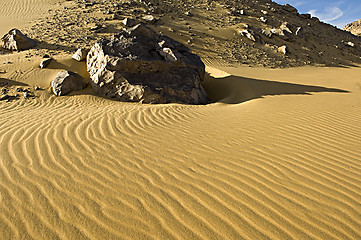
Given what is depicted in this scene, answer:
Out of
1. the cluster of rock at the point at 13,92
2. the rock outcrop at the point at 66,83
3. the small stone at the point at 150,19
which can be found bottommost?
the cluster of rock at the point at 13,92

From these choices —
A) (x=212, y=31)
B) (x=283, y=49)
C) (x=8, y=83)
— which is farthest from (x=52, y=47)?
(x=283, y=49)

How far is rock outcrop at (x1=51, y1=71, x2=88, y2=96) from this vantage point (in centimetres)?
720

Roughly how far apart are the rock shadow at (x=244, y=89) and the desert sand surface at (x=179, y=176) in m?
2.72

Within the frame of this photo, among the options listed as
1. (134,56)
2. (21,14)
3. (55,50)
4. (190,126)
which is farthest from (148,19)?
(190,126)

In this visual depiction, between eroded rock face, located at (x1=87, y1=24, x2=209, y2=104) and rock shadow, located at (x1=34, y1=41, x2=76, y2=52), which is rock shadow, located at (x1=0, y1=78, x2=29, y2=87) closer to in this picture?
eroded rock face, located at (x1=87, y1=24, x2=209, y2=104)

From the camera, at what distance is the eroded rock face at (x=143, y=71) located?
696 centimetres

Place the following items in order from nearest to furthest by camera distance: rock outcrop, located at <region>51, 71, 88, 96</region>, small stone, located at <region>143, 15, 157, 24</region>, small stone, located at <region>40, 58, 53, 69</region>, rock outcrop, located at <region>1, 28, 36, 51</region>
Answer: rock outcrop, located at <region>51, 71, 88, 96</region> < small stone, located at <region>40, 58, 53, 69</region> < rock outcrop, located at <region>1, 28, 36, 51</region> < small stone, located at <region>143, 15, 157, 24</region>

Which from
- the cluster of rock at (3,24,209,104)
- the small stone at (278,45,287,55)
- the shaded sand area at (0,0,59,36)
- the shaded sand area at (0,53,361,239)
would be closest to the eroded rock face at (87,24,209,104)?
the cluster of rock at (3,24,209,104)

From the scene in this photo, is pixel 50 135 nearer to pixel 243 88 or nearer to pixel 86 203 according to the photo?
pixel 86 203

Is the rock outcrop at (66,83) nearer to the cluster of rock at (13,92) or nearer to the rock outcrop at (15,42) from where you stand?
the cluster of rock at (13,92)

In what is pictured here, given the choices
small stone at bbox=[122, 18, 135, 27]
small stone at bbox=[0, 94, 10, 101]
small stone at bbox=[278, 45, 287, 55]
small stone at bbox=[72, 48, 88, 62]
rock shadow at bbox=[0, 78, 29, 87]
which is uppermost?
small stone at bbox=[278, 45, 287, 55]

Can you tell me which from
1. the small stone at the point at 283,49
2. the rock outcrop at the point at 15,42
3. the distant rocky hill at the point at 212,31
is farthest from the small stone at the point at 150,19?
the small stone at the point at 283,49

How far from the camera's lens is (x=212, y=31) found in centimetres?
1797

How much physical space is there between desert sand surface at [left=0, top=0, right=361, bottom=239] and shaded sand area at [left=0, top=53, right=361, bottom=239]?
1 cm
